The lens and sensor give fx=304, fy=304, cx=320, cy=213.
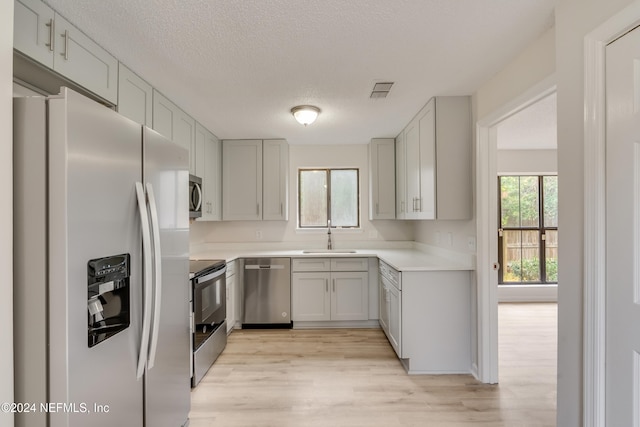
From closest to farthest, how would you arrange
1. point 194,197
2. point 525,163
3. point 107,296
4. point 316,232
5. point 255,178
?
point 107,296 < point 194,197 < point 255,178 < point 316,232 < point 525,163

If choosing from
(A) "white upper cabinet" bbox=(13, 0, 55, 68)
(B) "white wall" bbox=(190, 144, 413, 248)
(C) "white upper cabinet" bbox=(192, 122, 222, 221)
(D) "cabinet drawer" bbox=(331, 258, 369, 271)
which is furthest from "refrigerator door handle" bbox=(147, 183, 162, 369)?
(B) "white wall" bbox=(190, 144, 413, 248)

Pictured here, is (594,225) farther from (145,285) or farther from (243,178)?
(243,178)

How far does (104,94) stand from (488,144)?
2.70 m

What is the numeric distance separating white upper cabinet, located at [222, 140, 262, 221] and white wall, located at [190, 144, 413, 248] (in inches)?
14.4

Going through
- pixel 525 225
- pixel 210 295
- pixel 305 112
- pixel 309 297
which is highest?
pixel 305 112

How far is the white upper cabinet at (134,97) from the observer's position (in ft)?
6.44

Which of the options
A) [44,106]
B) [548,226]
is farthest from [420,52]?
[548,226]

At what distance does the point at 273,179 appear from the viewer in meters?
3.93

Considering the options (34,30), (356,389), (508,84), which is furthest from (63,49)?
(356,389)

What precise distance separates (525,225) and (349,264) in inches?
124

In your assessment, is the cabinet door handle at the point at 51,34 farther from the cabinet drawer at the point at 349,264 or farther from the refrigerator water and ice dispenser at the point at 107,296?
the cabinet drawer at the point at 349,264

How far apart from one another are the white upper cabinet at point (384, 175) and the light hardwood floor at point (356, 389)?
5.26 feet

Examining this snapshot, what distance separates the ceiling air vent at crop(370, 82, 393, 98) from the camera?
2291mm

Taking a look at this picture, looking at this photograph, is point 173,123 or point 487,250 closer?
point 487,250
